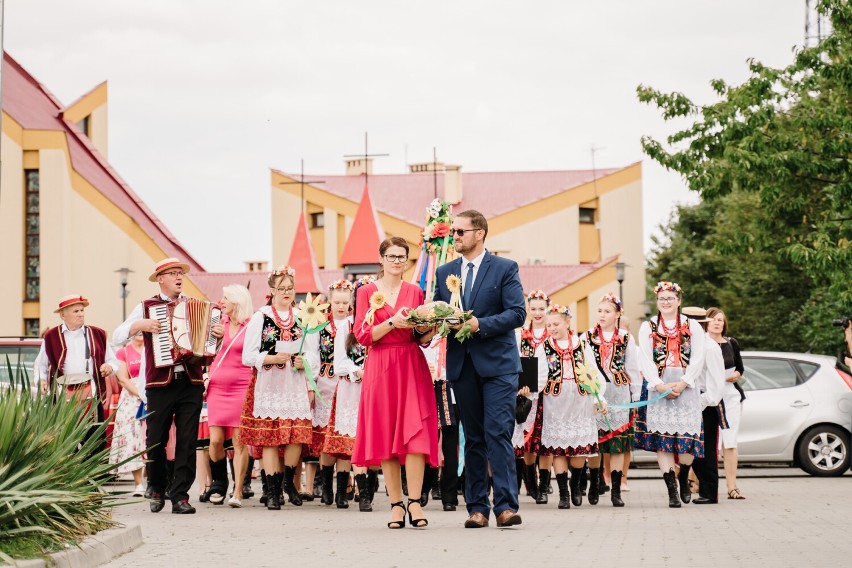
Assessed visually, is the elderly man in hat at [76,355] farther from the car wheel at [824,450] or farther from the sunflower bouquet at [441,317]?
the car wheel at [824,450]

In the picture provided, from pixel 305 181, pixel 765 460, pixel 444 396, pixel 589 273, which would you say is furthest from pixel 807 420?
pixel 305 181

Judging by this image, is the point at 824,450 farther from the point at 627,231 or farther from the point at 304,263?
the point at 627,231

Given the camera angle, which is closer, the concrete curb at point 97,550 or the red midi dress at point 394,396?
the concrete curb at point 97,550

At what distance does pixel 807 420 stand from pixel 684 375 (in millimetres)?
6650

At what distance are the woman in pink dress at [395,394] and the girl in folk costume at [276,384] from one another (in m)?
3.15

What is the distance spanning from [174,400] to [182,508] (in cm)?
97

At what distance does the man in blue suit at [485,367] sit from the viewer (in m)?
10.8

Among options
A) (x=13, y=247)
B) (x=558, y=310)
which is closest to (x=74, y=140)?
(x=13, y=247)

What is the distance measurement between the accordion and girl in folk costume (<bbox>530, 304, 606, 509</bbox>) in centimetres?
356

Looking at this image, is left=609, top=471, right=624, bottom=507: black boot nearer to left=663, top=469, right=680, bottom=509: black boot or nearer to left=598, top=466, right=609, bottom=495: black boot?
left=663, top=469, right=680, bottom=509: black boot

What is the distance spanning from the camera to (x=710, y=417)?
48.5ft

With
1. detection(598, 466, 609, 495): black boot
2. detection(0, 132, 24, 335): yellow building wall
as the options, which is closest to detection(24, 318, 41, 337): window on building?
detection(0, 132, 24, 335): yellow building wall

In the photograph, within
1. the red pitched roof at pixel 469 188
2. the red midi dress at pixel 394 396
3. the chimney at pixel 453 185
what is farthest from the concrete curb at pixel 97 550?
the chimney at pixel 453 185

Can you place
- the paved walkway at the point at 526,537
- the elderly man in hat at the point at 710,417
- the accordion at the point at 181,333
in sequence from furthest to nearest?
the elderly man in hat at the point at 710,417 → the accordion at the point at 181,333 → the paved walkway at the point at 526,537
